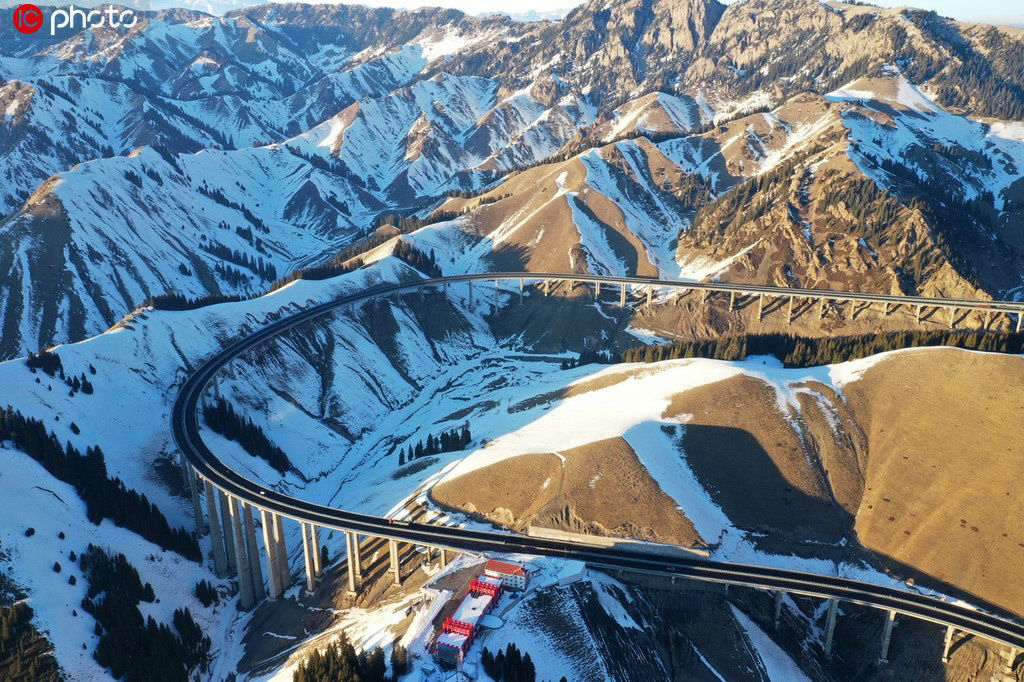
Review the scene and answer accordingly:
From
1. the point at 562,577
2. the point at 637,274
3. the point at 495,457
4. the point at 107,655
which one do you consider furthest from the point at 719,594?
the point at 637,274

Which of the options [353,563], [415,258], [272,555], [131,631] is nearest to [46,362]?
[272,555]

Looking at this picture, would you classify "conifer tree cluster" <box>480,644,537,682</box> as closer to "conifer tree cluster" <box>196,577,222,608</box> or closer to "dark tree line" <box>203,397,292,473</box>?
"conifer tree cluster" <box>196,577,222,608</box>

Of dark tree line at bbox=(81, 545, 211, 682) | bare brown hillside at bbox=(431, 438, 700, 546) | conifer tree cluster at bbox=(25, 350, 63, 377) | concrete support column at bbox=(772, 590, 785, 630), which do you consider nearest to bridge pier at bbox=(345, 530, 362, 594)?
bare brown hillside at bbox=(431, 438, 700, 546)

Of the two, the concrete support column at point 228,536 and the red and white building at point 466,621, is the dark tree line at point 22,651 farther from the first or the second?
the red and white building at point 466,621

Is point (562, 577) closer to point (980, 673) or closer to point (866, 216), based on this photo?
point (980, 673)

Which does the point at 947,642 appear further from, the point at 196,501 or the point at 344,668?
the point at 196,501
